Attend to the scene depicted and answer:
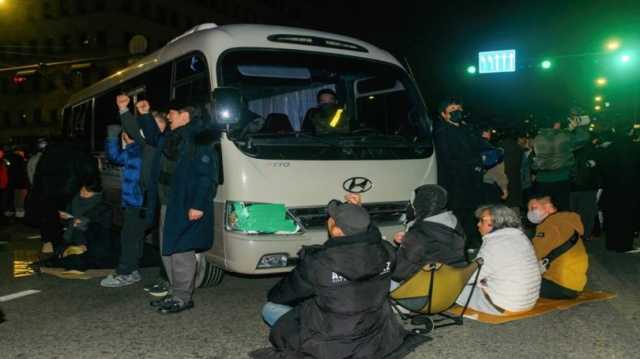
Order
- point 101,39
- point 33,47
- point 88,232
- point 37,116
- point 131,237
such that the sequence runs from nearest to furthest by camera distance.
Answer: point 131,237 → point 88,232 → point 101,39 → point 33,47 → point 37,116

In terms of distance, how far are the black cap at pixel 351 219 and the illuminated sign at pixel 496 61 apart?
61.5 ft

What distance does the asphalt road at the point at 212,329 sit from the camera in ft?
16.0

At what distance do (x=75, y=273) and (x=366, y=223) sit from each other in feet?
17.3

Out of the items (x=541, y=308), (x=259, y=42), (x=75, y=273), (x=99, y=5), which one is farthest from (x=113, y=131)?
(x=99, y=5)

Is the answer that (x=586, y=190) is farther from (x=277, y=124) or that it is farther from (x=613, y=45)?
(x=613, y=45)

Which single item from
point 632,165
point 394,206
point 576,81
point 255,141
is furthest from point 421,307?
point 576,81

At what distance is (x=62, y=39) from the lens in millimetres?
58781

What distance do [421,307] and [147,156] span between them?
3429 mm

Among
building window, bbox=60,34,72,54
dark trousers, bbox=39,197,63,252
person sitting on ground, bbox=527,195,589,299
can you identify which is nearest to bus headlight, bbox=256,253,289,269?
person sitting on ground, bbox=527,195,589,299

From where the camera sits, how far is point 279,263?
605 centimetres

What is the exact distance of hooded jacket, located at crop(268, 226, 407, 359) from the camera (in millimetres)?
4027

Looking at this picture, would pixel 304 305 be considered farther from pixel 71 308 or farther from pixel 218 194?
pixel 71 308

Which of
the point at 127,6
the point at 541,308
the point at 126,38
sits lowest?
the point at 541,308

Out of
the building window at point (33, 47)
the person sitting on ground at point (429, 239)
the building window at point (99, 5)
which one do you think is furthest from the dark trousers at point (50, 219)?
the building window at point (33, 47)
